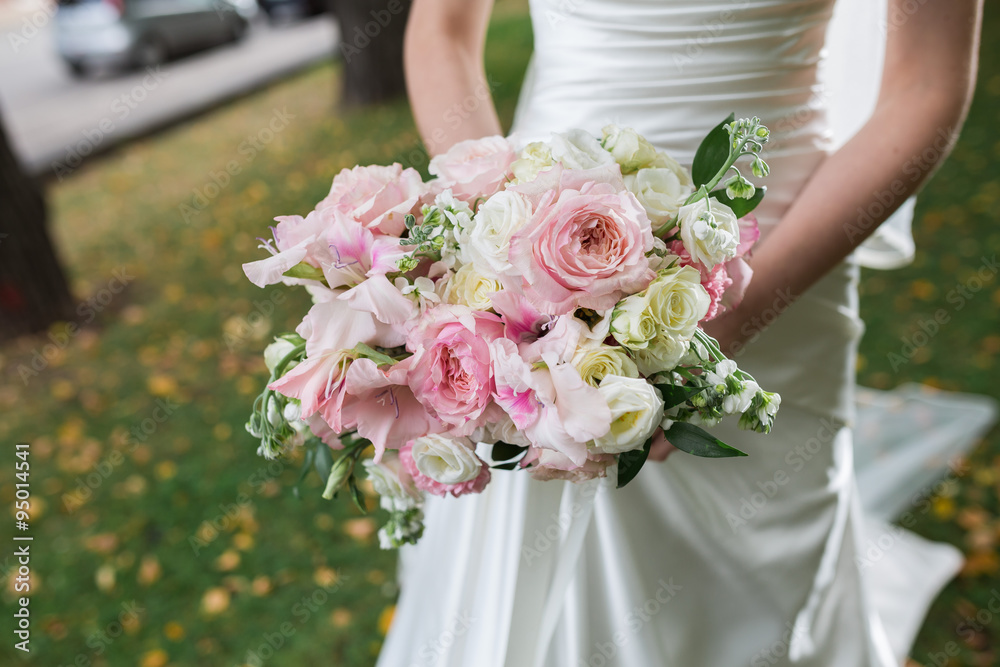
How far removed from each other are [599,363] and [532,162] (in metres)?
0.37

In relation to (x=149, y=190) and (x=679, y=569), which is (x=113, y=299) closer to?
(x=149, y=190)

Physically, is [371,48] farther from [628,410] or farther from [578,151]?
[628,410]

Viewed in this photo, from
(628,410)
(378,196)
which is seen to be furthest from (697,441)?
(378,196)

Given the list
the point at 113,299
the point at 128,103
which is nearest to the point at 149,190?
the point at 113,299

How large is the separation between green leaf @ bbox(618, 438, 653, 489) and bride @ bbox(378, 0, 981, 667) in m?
0.34

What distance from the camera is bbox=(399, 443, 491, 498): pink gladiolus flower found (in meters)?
1.32

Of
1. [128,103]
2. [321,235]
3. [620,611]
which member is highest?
[321,235]

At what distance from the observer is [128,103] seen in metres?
A: 10.7

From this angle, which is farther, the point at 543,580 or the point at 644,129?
the point at 644,129

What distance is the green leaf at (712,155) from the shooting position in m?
1.31

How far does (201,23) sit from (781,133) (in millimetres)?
14102

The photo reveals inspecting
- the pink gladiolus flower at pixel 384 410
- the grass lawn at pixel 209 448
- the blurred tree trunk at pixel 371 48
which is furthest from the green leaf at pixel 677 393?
the blurred tree trunk at pixel 371 48

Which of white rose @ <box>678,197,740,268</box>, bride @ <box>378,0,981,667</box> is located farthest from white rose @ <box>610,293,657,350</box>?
bride @ <box>378,0,981,667</box>

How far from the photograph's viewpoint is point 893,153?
5.26 ft
